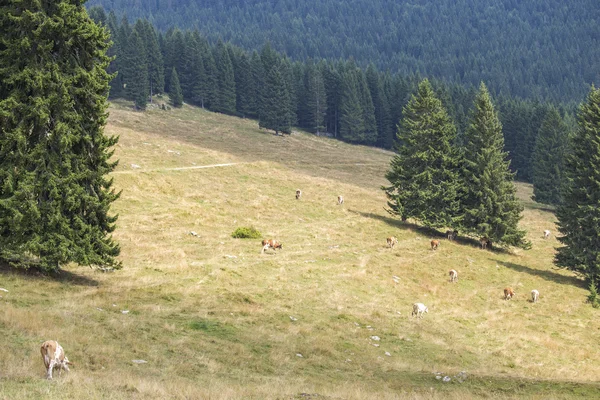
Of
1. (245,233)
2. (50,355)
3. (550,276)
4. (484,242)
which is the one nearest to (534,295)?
(550,276)

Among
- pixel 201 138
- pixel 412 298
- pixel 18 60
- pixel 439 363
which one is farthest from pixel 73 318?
pixel 201 138

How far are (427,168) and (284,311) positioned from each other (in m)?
31.7

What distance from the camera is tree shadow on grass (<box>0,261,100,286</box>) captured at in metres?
25.9

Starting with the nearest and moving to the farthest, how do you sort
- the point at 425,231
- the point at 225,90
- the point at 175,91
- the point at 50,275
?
the point at 50,275, the point at 425,231, the point at 175,91, the point at 225,90

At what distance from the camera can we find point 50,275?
1053 inches

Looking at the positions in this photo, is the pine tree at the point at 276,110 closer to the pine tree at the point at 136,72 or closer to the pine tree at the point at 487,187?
the pine tree at the point at 136,72

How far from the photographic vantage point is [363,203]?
6731 cm

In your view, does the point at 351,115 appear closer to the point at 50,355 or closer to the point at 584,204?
the point at 584,204

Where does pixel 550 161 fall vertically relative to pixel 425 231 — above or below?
above

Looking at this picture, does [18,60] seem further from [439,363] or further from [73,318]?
[439,363]

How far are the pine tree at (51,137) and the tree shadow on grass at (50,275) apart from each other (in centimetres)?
51

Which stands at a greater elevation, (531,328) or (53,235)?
(53,235)

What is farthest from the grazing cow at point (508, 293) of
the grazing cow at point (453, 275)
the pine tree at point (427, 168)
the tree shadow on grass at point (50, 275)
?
the tree shadow on grass at point (50, 275)

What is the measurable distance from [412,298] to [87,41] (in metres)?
23.7
